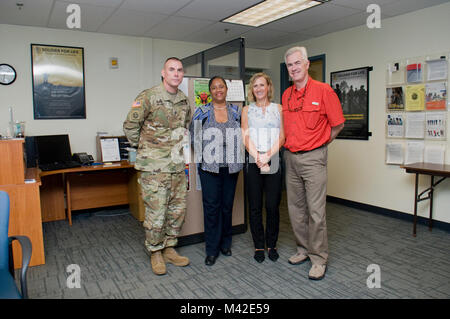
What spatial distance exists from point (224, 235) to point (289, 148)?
3.15 feet

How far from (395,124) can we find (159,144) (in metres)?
2.85

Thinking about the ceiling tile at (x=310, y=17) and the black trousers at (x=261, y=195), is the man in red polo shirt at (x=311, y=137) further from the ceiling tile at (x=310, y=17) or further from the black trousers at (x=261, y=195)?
the ceiling tile at (x=310, y=17)

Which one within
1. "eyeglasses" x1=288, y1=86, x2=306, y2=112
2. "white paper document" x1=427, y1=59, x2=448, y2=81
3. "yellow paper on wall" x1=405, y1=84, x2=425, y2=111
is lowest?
"eyeglasses" x1=288, y1=86, x2=306, y2=112

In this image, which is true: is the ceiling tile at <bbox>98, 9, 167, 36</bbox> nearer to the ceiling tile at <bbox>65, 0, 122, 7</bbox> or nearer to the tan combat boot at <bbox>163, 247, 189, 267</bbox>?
the ceiling tile at <bbox>65, 0, 122, 7</bbox>

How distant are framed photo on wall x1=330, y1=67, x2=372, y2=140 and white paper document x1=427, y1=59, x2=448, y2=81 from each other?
73 cm

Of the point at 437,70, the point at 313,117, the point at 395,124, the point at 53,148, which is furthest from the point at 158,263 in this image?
the point at 437,70

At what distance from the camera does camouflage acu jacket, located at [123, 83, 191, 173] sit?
2.50m

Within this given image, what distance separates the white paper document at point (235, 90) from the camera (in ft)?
10.7

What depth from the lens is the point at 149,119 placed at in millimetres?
2537

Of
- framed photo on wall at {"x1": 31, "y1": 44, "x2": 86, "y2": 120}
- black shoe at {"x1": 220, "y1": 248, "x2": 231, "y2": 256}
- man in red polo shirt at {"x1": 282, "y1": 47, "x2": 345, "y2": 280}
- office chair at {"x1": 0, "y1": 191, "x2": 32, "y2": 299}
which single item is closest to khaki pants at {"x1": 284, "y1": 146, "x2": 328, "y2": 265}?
man in red polo shirt at {"x1": 282, "y1": 47, "x2": 345, "y2": 280}

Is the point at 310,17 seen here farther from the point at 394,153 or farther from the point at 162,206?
the point at 162,206

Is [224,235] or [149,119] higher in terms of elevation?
[149,119]
